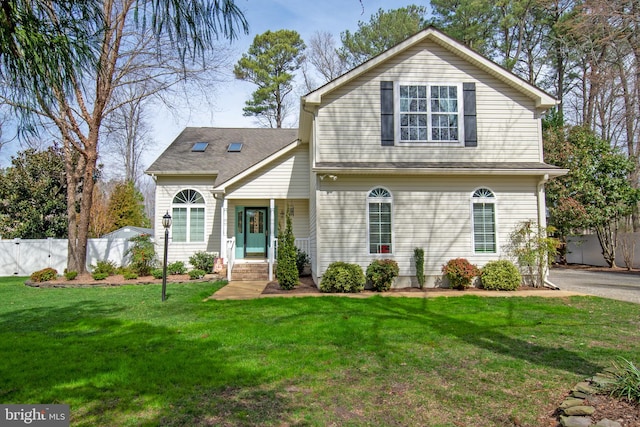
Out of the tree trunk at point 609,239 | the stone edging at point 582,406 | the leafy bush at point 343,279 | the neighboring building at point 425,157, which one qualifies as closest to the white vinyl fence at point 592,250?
the tree trunk at point 609,239

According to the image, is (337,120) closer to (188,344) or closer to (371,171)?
(371,171)

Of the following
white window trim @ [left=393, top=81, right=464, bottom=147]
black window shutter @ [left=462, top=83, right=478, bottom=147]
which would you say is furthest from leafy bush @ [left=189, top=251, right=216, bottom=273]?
black window shutter @ [left=462, top=83, right=478, bottom=147]

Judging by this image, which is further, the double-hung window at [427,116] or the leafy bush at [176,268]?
the leafy bush at [176,268]

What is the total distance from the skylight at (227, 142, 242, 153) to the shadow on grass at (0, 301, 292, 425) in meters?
10.9

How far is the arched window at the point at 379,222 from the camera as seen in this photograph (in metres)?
10.4

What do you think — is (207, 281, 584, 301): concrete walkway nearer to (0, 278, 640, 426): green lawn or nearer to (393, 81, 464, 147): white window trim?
(0, 278, 640, 426): green lawn

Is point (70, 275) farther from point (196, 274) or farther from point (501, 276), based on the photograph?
point (501, 276)

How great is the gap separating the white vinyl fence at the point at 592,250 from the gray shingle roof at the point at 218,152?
14.7 meters

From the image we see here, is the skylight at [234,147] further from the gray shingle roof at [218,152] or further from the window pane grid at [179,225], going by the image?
the window pane grid at [179,225]

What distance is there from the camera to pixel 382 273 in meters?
9.80

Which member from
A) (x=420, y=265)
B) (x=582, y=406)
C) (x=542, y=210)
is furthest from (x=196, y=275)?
(x=582, y=406)

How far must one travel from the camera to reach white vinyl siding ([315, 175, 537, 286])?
10281 millimetres

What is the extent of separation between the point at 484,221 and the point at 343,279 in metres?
4.28

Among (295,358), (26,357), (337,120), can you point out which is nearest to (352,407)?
(295,358)
